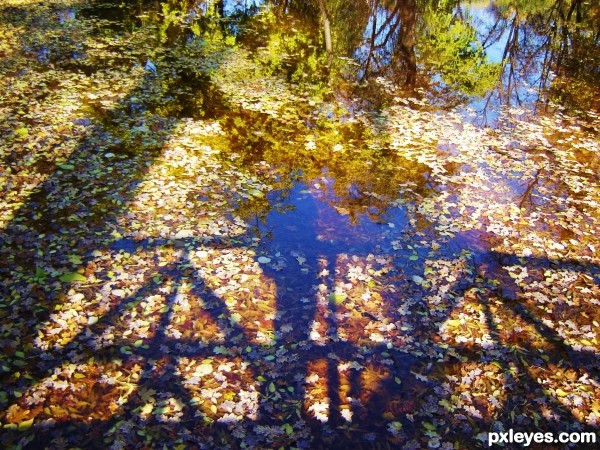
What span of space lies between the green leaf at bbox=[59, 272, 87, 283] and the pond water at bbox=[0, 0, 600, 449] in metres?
0.03

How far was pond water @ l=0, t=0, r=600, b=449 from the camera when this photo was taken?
5.20m

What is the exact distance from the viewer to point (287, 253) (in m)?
7.60

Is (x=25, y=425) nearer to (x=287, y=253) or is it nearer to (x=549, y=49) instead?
(x=287, y=253)

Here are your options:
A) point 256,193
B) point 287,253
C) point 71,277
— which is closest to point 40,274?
point 71,277

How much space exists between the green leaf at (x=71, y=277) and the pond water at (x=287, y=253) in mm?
27

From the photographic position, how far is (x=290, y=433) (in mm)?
4922

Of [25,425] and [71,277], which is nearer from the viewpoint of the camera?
[25,425]

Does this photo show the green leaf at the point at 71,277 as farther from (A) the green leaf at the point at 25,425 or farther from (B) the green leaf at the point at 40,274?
(A) the green leaf at the point at 25,425

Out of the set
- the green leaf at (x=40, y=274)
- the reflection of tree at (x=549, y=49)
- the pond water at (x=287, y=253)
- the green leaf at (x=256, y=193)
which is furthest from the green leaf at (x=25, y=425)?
the reflection of tree at (x=549, y=49)

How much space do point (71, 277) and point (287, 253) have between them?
11.8 ft

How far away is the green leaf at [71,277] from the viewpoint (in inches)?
259

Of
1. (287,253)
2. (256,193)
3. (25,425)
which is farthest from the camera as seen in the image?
(256,193)

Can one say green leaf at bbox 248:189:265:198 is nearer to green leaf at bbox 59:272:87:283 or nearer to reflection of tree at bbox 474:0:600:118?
green leaf at bbox 59:272:87:283

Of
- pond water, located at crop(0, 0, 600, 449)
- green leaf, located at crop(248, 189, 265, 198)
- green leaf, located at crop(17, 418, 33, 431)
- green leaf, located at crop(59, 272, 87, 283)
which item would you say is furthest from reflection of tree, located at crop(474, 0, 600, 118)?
green leaf, located at crop(17, 418, 33, 431)
